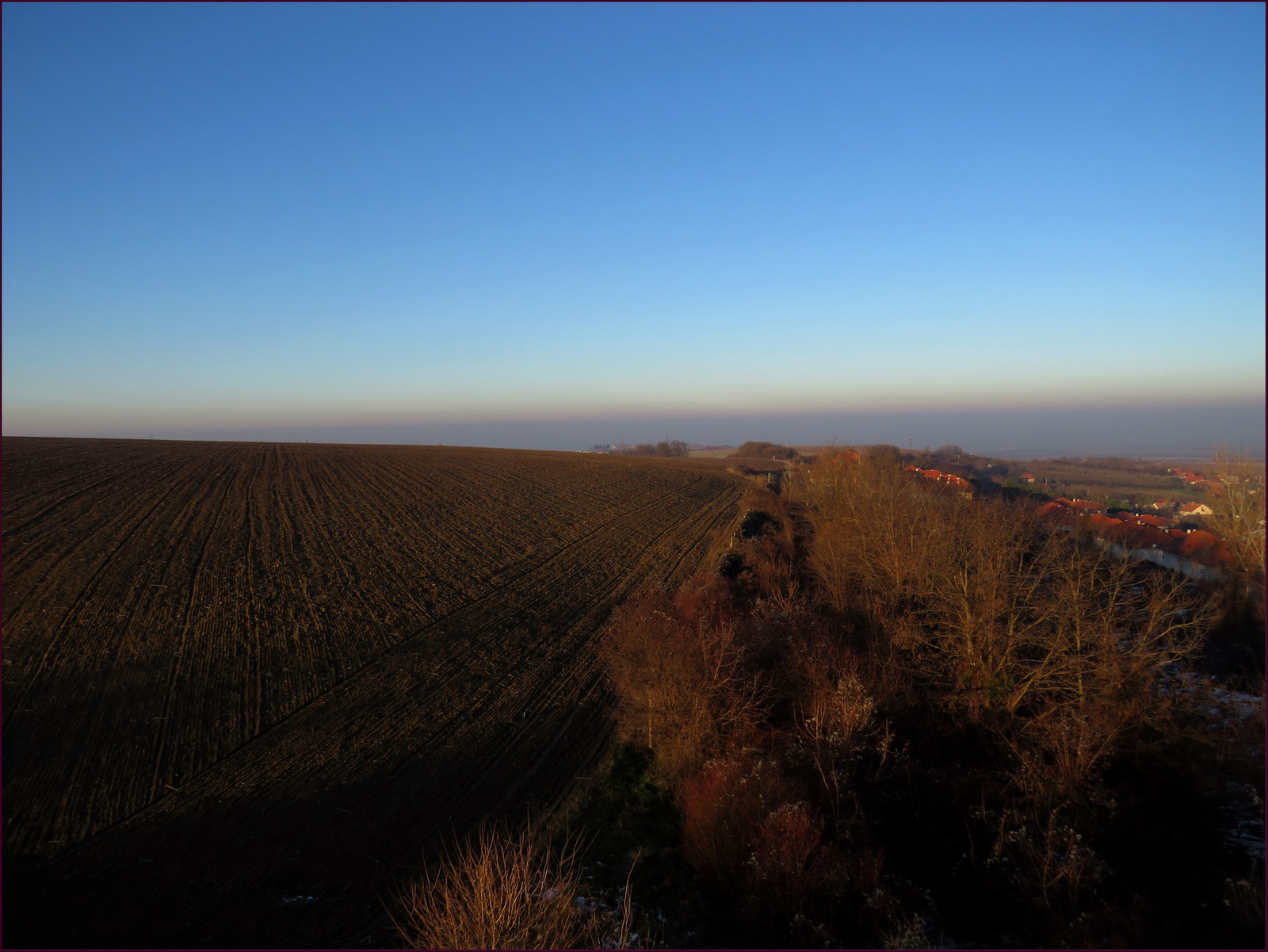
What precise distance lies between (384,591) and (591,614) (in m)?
8.32

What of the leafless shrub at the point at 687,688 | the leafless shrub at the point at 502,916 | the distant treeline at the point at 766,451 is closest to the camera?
the leafless shrub at the point at 502,916

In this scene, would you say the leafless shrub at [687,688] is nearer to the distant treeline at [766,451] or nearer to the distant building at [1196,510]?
the distant building at [1196,510]

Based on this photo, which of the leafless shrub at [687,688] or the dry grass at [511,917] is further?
the leafless shrub at [687,688]

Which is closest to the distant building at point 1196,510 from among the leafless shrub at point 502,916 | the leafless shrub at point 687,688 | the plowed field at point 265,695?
the leafless shrub at point 687,688

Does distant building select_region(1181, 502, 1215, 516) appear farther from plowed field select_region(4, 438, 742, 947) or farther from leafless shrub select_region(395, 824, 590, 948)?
leafless shrub select_region(395, 824, 590, 948)

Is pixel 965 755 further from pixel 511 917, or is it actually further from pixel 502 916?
pixel 502 916

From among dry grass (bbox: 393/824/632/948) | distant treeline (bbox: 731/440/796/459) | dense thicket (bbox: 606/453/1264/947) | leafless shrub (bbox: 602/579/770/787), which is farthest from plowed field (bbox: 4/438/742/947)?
distant treeline (bbox: 731/440/796/459)

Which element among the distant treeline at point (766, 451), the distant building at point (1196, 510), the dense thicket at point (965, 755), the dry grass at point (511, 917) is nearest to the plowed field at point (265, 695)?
the dry grass at point (511, 917)

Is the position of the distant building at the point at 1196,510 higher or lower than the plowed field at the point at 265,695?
higher

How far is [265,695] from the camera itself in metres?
15.1

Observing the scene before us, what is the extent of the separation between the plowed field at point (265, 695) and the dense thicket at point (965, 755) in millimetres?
4082

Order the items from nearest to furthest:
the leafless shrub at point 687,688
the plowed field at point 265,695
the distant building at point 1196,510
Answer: the plowed field at point 265,695, the leafless shrub at point 687,688, the distant building at point 1196,510

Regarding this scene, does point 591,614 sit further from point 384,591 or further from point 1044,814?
point 1044,814

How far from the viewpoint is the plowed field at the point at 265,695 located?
31.7ft
